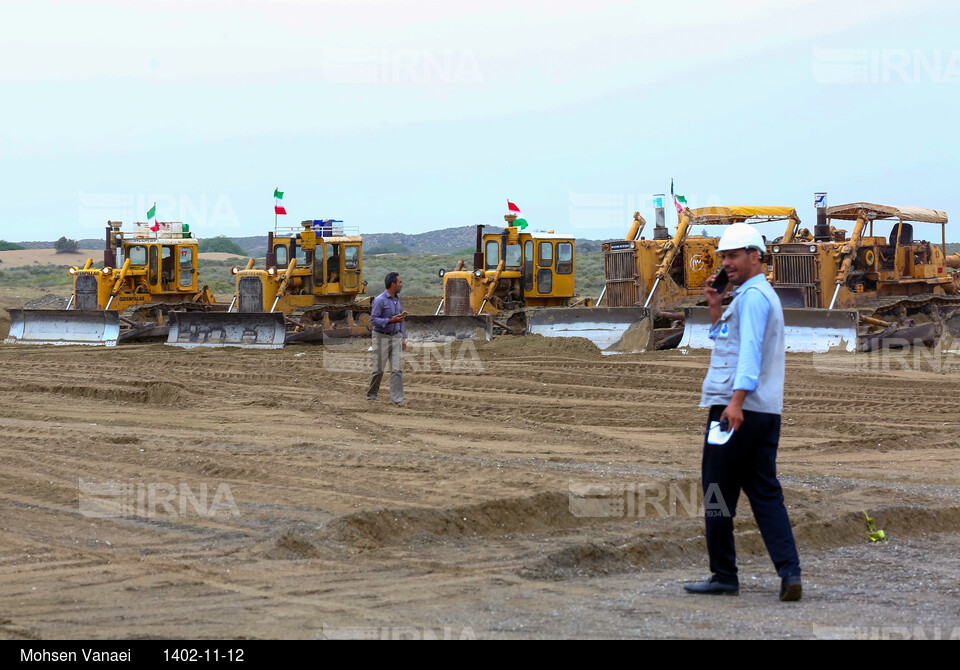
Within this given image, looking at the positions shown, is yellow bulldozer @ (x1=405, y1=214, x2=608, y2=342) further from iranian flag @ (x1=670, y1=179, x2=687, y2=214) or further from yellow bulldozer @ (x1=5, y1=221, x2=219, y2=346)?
yellow bulldozer @ (x1=5, y1=221, x2=219, y2=346)

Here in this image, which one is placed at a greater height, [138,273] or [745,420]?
[138,273]

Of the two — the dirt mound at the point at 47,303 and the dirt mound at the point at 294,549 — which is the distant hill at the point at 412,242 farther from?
the dirt mound at the point at 294,549

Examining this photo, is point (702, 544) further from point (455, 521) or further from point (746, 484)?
point (455, 521)

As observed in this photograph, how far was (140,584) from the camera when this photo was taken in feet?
19.6

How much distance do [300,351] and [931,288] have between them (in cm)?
1238

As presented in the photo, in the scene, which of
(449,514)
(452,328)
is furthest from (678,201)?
(449,514)

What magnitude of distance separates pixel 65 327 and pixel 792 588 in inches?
878

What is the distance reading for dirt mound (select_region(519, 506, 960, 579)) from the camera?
6438 mm

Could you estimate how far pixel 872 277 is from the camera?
21.7 m

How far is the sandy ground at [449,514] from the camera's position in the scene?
536cm

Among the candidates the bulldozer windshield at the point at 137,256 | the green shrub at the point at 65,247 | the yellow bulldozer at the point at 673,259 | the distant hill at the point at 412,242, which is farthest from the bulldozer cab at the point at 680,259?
the distant hill at the point at 412,242

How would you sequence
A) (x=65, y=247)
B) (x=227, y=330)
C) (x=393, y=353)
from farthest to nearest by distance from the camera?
(x=65, y=247) < (x=227, y=330) < (x=393, y=353)

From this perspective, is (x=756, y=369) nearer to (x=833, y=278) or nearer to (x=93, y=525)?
(x=93, y=525)
